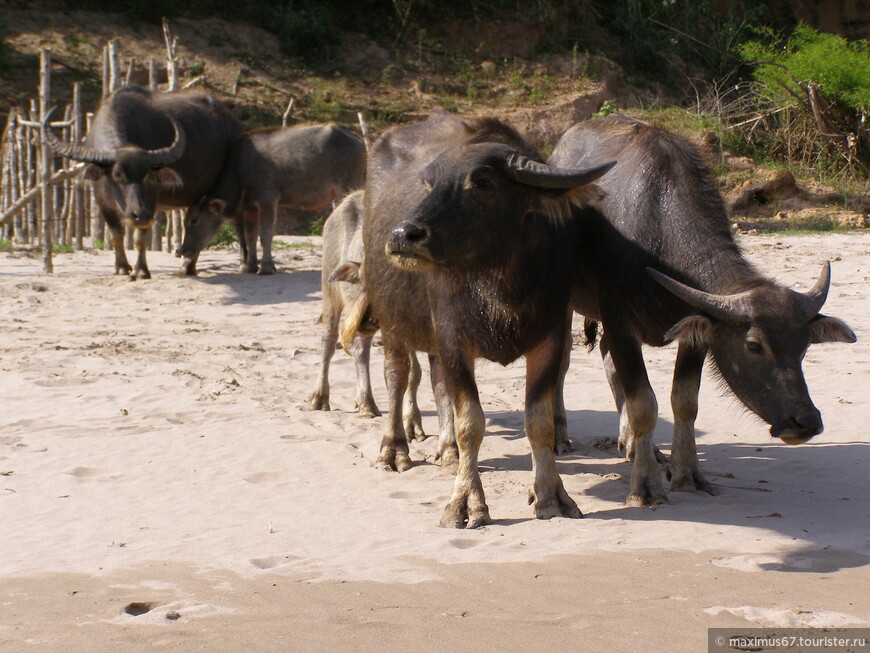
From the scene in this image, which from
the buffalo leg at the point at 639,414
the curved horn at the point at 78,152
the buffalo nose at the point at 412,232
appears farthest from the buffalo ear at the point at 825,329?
the curved horn at the point at 78,152

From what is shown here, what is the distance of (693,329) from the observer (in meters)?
4.77

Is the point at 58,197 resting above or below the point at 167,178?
below

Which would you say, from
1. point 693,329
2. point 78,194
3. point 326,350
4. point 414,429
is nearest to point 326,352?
point 326,350

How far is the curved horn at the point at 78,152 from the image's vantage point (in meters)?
12.7

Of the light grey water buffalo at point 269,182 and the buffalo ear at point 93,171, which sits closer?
the buffalo ear at point 93,171

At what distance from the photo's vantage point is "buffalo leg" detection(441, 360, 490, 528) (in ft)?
16.1

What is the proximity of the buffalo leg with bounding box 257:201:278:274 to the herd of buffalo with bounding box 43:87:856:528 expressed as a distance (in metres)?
6.93

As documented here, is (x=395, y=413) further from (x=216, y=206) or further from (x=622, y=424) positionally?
(x=216, y=206)

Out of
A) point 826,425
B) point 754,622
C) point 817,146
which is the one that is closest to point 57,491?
point 754,622

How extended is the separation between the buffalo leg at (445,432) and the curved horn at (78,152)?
803cm

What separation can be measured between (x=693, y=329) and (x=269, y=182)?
10399 millimetres

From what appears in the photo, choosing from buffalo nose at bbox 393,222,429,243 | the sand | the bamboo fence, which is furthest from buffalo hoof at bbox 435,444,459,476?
the bamboo fence

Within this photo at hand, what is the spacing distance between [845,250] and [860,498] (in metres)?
7.83

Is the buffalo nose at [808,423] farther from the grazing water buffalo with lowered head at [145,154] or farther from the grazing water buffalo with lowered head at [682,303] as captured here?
the grazing water buffalo with lowered head at [145,154]
